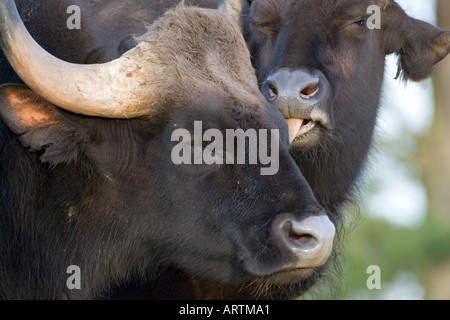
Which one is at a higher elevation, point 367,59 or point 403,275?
point 367,59

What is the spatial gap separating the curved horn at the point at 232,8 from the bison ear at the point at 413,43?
1.63 meters

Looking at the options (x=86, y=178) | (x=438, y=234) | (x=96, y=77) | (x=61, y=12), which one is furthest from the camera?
(x=438, y=234)

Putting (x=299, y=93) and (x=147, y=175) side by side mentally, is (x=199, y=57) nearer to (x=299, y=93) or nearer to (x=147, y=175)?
(x=147, y=175)

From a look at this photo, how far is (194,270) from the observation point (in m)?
6.93

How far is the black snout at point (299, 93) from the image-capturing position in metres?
7.81

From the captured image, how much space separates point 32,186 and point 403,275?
14109 mm

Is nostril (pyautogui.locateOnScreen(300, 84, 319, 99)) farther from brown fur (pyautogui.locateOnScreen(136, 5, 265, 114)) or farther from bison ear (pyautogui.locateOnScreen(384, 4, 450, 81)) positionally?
bison ear (pyautogui.locateOnScreen(384, 4, 450, 81))

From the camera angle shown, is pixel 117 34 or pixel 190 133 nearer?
pixel 190 133

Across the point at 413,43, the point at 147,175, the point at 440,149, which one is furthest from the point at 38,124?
the point at 440,149

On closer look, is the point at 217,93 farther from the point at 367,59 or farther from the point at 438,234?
the point at 438,234

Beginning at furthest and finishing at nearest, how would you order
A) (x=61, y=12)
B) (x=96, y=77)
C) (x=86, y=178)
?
(x=61, y=12)
(x=86, y=178)
(x=96, y=77)

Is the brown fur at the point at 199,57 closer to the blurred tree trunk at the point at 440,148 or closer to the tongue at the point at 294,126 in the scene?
the tongue at the point at 294,126
